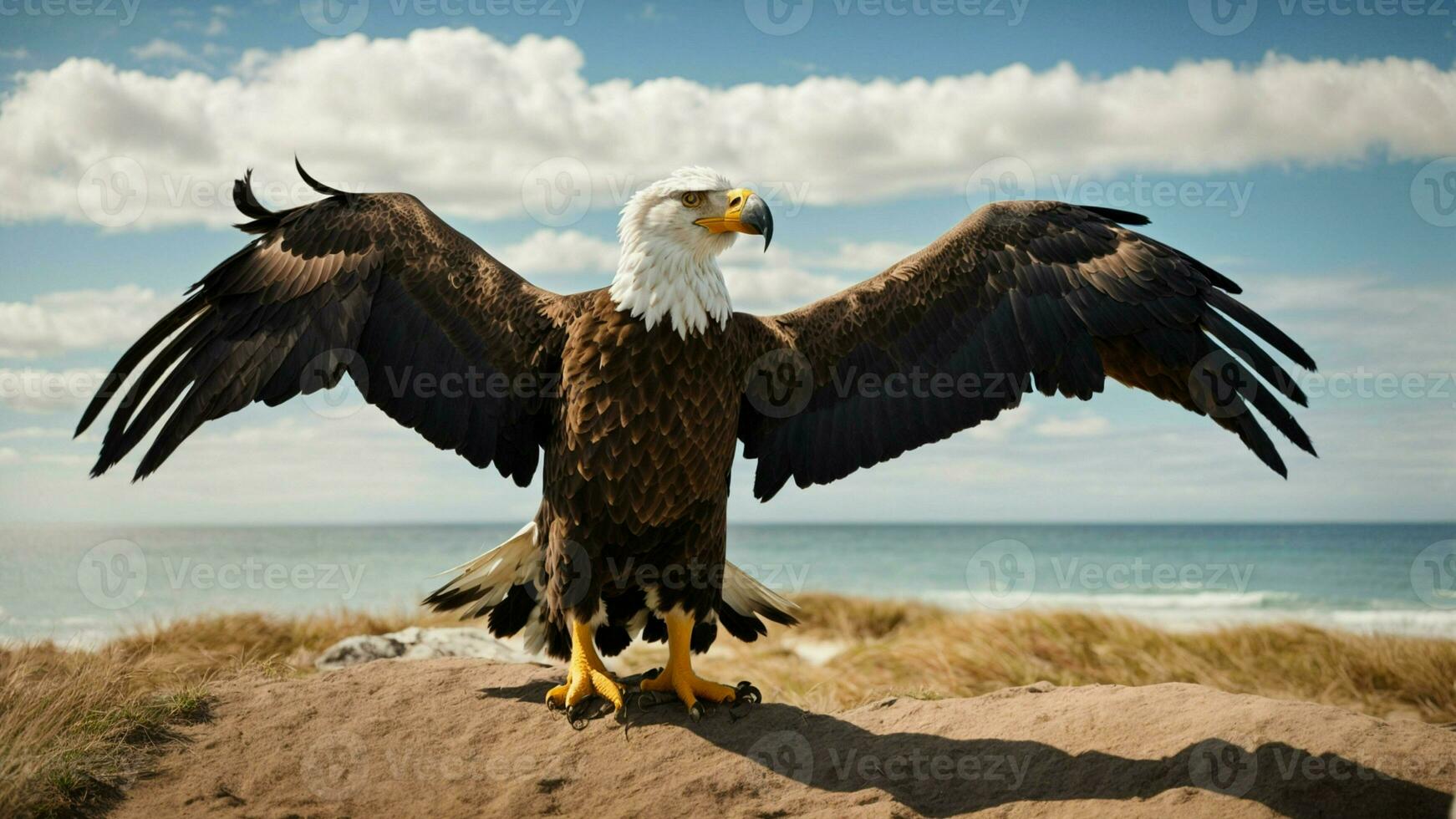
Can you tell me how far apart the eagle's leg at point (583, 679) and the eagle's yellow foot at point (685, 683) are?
241 mm

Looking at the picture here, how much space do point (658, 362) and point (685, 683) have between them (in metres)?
1.60

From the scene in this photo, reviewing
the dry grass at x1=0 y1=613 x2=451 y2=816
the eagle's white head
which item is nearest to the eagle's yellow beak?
the eagle's white head

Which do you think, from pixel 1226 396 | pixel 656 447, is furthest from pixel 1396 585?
pixel 656 447

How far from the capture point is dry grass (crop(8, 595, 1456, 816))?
4742mm

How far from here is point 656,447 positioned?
4266 mm

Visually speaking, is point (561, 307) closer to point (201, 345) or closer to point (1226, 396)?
point (201, 345)

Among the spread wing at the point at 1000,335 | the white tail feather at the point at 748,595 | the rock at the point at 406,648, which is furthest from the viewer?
the rock at the point at 406,648

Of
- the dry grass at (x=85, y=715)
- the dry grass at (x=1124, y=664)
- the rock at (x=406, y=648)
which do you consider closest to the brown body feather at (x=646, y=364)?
the dry grass at (x=85, y=715)

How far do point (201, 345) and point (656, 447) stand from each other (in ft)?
7.07

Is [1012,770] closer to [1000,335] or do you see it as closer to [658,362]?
[1000,335]

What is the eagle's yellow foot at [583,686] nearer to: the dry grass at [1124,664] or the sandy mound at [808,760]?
the sandy mound at [808,760]

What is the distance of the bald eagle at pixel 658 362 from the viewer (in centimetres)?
431

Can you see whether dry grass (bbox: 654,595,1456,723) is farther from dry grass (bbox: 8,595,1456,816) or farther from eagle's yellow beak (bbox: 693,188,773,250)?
eagle's yellow beak (bbox: 693,188,773,250)

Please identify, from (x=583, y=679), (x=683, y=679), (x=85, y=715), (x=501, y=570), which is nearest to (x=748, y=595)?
(x=683, y=679)
